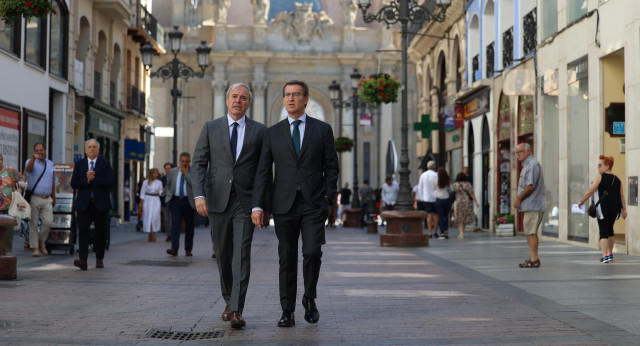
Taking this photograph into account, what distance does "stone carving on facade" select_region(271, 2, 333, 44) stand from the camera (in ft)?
208

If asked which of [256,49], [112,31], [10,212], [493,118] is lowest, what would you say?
[10,212]

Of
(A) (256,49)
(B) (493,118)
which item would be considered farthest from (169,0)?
(B) (493,118)

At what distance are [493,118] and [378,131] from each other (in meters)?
37.0

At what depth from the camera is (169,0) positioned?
64375mm

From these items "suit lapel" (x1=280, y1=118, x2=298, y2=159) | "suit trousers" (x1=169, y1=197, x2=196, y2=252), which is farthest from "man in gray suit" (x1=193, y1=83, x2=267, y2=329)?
"suit trousers" (x1=169, y1=197, x2=196, y2=252)

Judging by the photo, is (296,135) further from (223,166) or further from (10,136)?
(10,136)

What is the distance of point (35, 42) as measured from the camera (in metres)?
24.0

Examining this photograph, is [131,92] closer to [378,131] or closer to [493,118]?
[493,118]

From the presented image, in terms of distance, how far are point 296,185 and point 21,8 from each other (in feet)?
15.6

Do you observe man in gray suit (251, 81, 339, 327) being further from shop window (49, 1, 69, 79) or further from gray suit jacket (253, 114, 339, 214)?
shop window (49, 1, 69, 79)

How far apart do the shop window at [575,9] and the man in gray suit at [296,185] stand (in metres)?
13.1

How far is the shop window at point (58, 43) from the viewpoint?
25.7 m

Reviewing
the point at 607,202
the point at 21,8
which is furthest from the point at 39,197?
the point at 607,202

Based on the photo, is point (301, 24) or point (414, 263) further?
point (301, 24)
